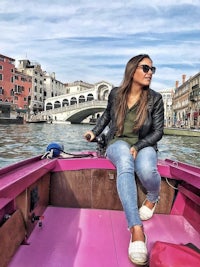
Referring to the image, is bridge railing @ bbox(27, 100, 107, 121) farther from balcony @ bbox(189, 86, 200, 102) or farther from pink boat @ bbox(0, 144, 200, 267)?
pink boat @ bbox(0, 144, 200, 267)

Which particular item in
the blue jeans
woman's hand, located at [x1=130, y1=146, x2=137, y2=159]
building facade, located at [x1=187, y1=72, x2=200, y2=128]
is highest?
building facade, located at [x1=187, y1=72, x2=200, y2=128]

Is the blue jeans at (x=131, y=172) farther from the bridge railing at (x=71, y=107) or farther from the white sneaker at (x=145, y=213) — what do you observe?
the bridge railing at (x=71, y=107)

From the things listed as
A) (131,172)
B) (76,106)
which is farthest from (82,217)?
(76,106)

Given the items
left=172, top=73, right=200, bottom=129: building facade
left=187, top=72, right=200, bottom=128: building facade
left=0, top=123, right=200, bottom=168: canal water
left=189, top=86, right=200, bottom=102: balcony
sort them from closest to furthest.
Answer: left=0, top=123, right=200, bottom=168: canal water → left=189, top=86, right=200, bottom=102: balcony → left=187, top=72, right=200, bottom=128: building facade → left=172, top=73, right=200, bottom=129: building facade

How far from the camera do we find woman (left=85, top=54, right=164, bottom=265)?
1.50 m

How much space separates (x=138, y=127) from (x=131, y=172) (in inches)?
11.9

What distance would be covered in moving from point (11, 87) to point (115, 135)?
35.0 metres

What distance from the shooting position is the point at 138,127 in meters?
1.60

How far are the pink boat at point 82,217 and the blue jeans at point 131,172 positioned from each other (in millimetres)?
166

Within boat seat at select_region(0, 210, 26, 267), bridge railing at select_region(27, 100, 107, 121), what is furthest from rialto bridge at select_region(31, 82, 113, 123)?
boat seat at select_region(0, 210, 26, 267)

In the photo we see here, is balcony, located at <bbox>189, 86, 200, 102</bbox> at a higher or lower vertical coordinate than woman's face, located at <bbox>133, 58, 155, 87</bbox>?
higher

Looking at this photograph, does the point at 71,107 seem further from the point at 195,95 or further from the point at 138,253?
the point at 138,253

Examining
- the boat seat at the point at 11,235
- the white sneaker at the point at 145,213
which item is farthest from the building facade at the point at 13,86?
the boat seat at the point at 11,235

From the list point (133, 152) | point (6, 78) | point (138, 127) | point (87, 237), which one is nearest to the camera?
point (87, 237)
